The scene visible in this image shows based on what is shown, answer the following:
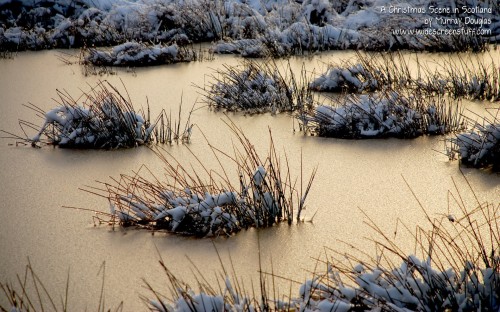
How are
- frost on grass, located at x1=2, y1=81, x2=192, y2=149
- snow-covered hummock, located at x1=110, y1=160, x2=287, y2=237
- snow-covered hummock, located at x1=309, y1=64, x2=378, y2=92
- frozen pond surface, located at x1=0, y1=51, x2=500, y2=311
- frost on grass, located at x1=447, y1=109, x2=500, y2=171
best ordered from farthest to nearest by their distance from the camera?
snow-covered hummock, located at x1=309, y1=64, x2=378, y2=92 < frost on grass, located at x1=2, y1=81, x2=192, y2=149 < frost on grass, located at x1=447, y1=109, x2=500, y2=171 < snow-covered hummock, located at x1=110, y1=160, x2=287, y2=237 < frozen pond surface, located at x1=0, y1=51, x2=500, y2=311

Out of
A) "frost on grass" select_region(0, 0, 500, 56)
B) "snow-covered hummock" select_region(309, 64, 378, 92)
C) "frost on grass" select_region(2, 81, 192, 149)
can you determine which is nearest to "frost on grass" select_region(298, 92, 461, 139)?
"frost on grass" select_region(2, 81, 192, 149)

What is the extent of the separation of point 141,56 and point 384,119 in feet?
14.3

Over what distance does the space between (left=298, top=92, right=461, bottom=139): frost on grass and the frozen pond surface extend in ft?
0.31

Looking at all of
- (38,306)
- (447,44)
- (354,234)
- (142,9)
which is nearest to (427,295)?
(354,234)

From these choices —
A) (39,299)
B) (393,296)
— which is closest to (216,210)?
(39,299)

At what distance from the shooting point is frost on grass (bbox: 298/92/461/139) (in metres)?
4.21

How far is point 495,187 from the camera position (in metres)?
3.17

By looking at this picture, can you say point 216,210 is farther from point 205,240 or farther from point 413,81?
point 413,81

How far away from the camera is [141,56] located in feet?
26.2

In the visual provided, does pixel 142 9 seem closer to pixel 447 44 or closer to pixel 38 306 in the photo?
pixel 447 44

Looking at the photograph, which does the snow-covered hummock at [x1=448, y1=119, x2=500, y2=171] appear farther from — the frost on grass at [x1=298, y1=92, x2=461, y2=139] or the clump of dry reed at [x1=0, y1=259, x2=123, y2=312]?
the clump of dry reed at [x1=0, y1=259, x2=123, y2=312]

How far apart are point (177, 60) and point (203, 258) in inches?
232

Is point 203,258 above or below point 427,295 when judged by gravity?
below

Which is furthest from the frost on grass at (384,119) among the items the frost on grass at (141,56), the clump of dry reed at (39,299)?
the frost on grass at (141,56)
